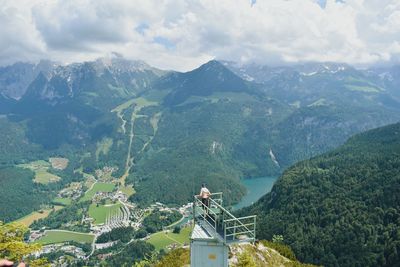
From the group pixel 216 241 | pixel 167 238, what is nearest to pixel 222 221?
pixel 216 241

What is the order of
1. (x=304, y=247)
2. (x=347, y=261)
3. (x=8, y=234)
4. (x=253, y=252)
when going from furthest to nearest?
(x=304, y=247), (x=347, y=261), (x=253, y=252), (x=8, y=234)

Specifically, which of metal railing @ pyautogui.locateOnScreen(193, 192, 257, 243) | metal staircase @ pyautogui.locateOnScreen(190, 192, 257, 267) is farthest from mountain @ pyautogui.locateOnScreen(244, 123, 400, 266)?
metal staircase @ pyautogui.locateOnScreen(190, 192, 257, 267)

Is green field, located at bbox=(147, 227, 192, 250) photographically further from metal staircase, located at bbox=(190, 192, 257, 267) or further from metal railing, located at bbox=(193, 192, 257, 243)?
metal staircase, located at bbox=(190, 192, 257, 267)

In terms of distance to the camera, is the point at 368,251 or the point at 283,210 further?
the point at 283,210

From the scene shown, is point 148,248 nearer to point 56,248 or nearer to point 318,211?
point 56,248

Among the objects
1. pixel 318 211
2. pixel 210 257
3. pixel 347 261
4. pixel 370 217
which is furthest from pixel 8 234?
pixel 318 211

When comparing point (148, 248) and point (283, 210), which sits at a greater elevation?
point (283, 210)

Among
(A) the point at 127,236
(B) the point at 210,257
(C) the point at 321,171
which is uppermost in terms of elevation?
(C) the point at 321,171
